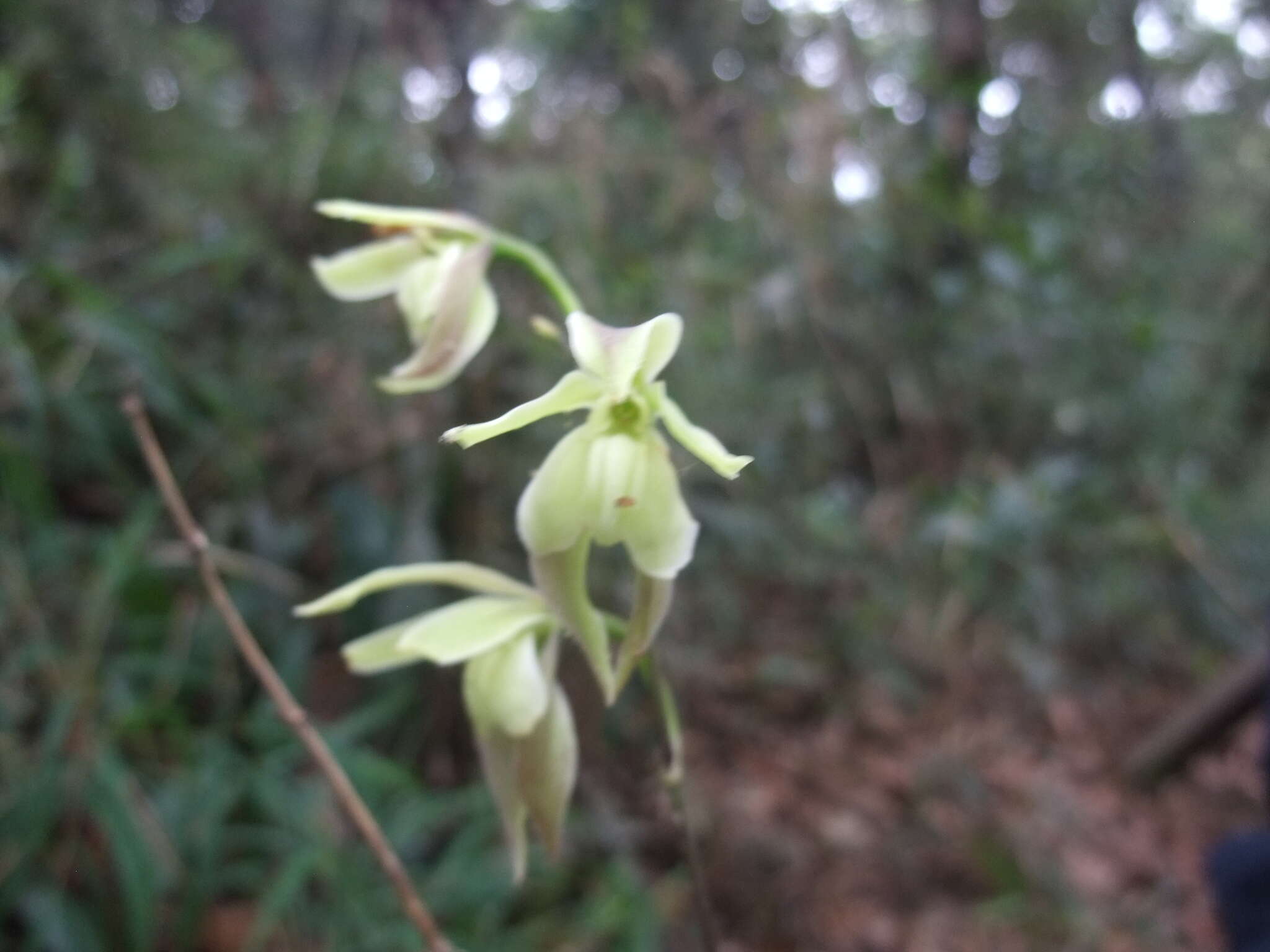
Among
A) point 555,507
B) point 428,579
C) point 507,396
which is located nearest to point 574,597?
point 555,507

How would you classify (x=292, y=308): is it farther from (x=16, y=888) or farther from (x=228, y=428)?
(x=16, y=888)

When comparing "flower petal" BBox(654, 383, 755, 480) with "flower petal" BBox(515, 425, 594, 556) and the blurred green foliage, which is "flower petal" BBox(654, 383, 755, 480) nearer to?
"flower petal" BBox(515, 425, 594, 556)

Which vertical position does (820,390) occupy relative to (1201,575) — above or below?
above

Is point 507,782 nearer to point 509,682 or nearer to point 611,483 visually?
point 509,682

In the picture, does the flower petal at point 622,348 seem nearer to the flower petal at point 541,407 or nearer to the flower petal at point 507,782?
the flower petal at point 541,407

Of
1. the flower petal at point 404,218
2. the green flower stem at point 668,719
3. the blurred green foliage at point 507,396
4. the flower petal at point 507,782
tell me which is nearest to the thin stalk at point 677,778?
the green flower stem at point 668,719

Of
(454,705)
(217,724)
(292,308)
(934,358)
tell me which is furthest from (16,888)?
(934,358)

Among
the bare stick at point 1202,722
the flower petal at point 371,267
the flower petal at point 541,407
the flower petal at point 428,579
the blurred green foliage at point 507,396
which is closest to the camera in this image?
the flower petal at point 541,407
